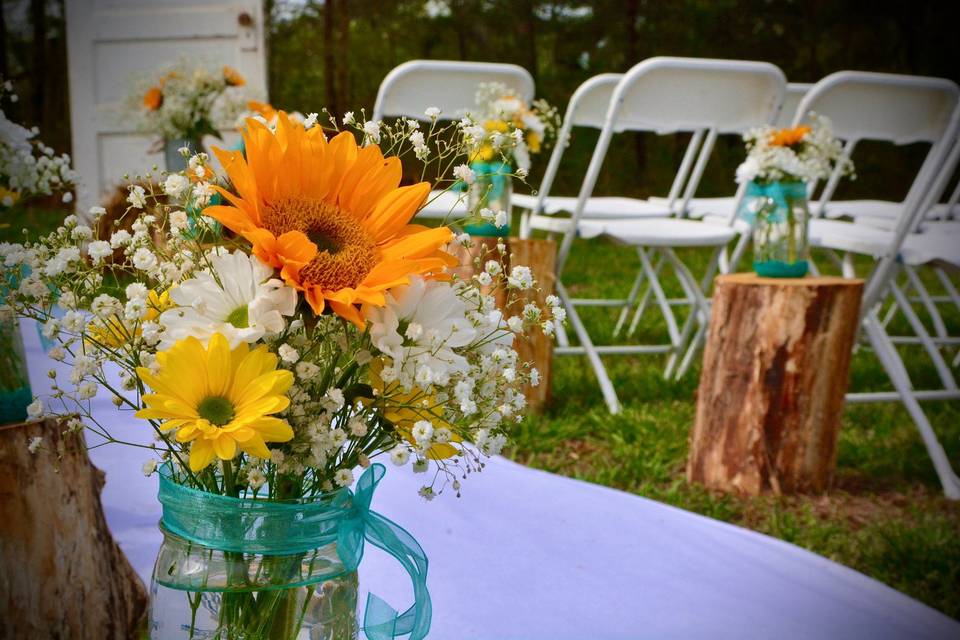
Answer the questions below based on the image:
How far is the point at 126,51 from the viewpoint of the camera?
558 centimetres

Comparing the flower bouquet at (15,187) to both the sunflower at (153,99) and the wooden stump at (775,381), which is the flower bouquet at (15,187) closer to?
the wooden stump at (775,381)

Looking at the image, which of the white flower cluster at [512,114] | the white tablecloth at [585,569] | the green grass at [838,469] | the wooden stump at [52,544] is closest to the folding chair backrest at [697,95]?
the white flower cluster at [512,114]

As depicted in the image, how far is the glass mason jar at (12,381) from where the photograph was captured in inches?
38.0

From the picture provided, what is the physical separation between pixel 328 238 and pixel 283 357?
0.09 meters

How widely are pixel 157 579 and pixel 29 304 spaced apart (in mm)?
206

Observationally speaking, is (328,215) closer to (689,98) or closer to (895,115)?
(689,98)

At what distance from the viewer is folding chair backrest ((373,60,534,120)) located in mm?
3270

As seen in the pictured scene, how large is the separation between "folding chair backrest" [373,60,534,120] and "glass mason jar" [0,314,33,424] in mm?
2318

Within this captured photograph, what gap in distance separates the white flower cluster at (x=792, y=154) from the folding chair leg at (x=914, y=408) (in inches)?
20.1

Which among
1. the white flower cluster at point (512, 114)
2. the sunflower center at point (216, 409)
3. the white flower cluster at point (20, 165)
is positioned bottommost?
the sunflower center at point (216, 409)

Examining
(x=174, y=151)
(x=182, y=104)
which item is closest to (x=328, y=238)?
(x=174, y=151)

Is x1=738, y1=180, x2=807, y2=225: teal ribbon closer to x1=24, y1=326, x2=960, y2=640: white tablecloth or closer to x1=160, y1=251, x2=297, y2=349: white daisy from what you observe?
x1=24, y1=326, x2=960, y2=640: white tablecloth

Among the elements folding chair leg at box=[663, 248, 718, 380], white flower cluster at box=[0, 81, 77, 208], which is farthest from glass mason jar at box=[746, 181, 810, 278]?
white flower cluster at box=[0, 81, 77, 208]

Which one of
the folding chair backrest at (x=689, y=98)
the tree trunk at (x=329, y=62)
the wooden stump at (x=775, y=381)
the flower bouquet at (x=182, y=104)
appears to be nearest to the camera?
the wooden stump at (x=775, y=381)
